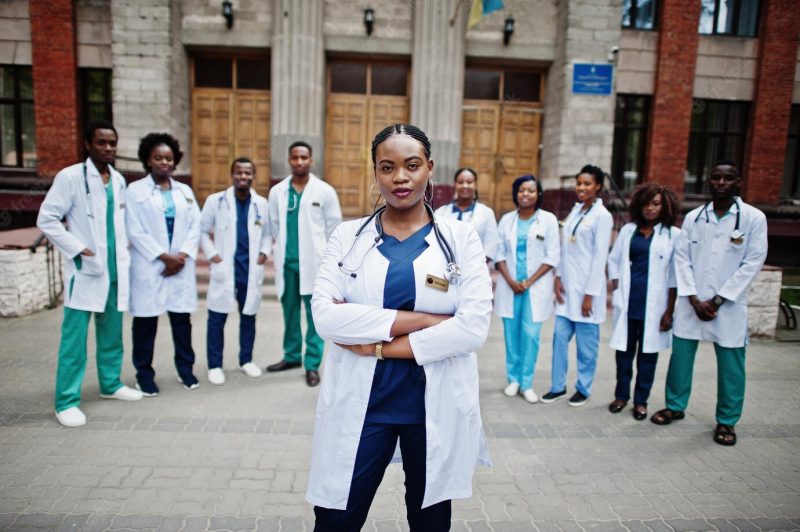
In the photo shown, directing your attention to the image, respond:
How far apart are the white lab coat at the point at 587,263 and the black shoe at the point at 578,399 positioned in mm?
707

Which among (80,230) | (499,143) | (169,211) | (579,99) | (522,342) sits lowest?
(522,342)

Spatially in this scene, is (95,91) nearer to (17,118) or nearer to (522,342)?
(17,118)

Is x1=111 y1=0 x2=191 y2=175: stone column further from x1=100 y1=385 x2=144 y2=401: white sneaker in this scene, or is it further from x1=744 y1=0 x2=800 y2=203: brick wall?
x1=744 y1=0 x2=800 y2=203: brick wall

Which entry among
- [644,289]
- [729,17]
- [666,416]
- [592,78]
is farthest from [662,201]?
[729,17]

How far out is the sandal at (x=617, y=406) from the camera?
14.7 feet

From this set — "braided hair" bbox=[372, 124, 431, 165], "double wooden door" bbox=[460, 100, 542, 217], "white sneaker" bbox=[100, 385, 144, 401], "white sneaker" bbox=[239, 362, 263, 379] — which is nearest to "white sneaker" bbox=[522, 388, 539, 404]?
"white sneaker" bbox=[239, 362, 263, 379]

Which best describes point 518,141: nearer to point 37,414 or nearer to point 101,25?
point 101,25

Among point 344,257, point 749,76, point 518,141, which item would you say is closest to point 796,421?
point 344,257

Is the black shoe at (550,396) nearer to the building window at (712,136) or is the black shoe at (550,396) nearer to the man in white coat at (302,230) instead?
the man in white coat at (302,230)

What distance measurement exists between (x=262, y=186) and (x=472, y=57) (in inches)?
249

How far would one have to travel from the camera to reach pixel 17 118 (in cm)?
1263

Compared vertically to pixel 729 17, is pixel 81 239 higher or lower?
lower

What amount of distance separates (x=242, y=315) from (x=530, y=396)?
3.02 meters

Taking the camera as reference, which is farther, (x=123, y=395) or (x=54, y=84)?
(x=54, y=84)
